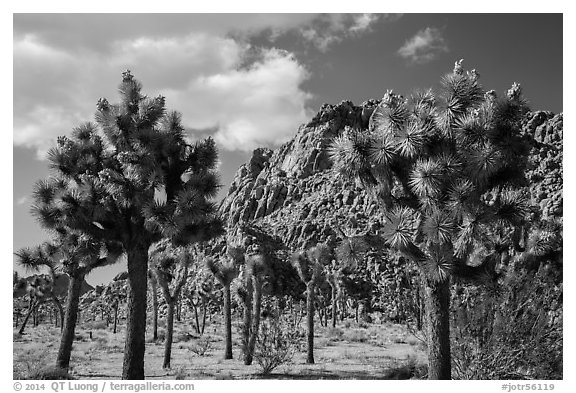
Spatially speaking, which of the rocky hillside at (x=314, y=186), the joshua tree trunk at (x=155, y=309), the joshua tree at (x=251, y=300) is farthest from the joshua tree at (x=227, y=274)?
the rocky hillside at (x=314, y=186)

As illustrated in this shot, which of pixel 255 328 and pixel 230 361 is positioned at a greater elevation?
pixel 255 328

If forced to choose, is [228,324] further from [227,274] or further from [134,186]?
[134,186]

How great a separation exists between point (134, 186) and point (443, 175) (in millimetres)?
6524

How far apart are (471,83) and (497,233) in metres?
3.38

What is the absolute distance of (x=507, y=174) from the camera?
1076cm

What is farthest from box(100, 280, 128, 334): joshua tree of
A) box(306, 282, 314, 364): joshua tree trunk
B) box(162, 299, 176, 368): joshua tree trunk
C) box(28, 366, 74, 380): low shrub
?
box(28, 366, 74, 380): low shrub

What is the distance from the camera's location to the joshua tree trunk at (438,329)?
10.4m

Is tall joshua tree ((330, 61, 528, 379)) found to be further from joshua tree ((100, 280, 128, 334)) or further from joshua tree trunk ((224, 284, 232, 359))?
joshua tree ((100, 280, 128, 334))

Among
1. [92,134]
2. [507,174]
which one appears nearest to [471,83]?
[507,174]

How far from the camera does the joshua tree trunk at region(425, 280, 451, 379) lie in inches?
410

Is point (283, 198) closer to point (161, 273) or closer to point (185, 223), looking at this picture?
point (161, 273)

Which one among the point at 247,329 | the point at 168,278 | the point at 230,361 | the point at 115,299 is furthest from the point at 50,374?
the point at 115,299

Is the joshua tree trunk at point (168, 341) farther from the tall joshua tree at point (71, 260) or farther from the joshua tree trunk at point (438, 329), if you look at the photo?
the joshua tree trunk at point (438, 329)

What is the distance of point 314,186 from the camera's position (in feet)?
284
